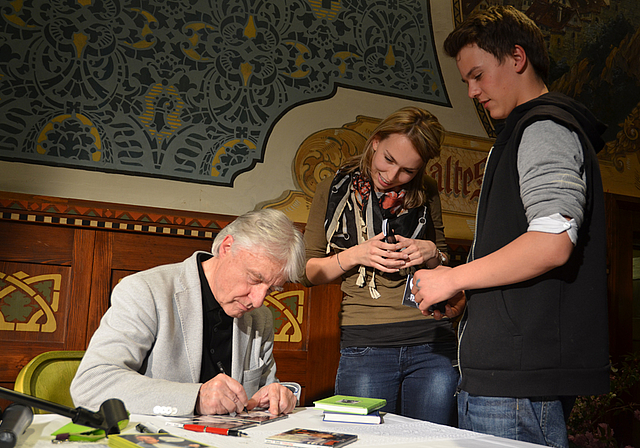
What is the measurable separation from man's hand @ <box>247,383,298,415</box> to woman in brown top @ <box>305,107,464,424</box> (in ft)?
1.64

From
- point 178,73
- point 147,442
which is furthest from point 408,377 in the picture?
point 178,73

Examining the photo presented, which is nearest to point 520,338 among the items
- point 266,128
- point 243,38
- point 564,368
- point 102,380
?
point 564,368

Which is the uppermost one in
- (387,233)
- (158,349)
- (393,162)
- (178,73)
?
(178,73)

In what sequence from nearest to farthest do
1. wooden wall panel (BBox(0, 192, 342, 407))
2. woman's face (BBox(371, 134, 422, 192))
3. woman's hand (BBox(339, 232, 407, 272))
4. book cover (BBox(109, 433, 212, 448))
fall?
book cover (BBox(109, 433, 212, 448))
woman's hand (BBox(339, 232, 407, 272))
woman's face (BBox(371, 134, 422, 192))
wooden wall panel (BBox(0, 192, 342, 407))

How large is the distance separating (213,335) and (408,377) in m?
0.75

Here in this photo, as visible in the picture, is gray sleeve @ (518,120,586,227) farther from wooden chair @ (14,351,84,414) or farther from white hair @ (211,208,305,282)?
wooden chair @ (14,351,84,414)

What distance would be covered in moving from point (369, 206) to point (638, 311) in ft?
10.4

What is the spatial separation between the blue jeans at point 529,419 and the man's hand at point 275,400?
0.53 m

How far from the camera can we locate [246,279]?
1752 millimetres

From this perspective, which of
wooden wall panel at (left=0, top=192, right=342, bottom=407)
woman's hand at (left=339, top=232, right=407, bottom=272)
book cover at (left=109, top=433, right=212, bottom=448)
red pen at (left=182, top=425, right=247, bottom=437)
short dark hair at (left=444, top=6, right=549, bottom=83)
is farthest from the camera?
wooden wall panel at (left=0, top=192, right=342, bottom=407)

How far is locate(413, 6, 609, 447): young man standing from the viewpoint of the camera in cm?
129

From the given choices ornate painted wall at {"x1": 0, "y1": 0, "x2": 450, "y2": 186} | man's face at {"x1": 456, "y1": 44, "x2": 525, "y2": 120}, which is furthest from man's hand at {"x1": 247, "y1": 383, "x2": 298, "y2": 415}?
ornate painted wall at {"x1": 0, "y1": 0, "x2": 450, "y2": 186}

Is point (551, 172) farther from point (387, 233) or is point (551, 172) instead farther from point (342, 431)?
point (387, 233)

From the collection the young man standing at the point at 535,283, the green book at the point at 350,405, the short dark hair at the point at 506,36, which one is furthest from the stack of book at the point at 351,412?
the short dark hair at the point at 506,36
